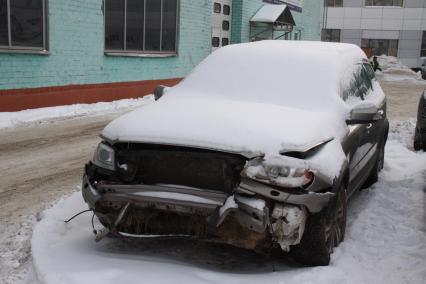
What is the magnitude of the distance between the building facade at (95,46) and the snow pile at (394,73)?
15.2 m

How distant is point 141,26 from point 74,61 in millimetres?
2793

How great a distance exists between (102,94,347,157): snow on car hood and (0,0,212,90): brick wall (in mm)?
7092

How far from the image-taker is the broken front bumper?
11.7 ft

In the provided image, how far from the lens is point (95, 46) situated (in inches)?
503

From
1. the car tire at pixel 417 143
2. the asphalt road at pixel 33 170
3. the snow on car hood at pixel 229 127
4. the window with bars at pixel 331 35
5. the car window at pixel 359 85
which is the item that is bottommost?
the asphalt road at pixel 33 170

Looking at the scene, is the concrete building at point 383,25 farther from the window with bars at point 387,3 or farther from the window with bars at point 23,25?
the window with bars at point 23,25

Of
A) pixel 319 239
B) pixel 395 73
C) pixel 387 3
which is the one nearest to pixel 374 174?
pixel 319 239

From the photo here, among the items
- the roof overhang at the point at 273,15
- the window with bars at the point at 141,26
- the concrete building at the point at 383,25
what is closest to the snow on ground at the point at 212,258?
the window with bars at the point at 141,26

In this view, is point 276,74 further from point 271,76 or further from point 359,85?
point 359,85

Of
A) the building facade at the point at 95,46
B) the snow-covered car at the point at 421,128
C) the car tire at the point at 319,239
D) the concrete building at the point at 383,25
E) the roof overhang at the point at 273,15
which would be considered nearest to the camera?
the car tire at the point at 319,239

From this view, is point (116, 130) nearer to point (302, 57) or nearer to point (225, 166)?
point (225, 166)

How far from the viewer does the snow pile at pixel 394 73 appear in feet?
99.2

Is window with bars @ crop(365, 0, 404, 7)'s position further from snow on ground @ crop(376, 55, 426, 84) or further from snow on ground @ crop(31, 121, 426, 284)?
snow on ground @ crop(31, 121, 426, 284)

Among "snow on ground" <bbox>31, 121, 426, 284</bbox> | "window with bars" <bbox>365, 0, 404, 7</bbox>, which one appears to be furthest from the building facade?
"window with bars" <bbox>365, 0, 404, 7</bbox>
